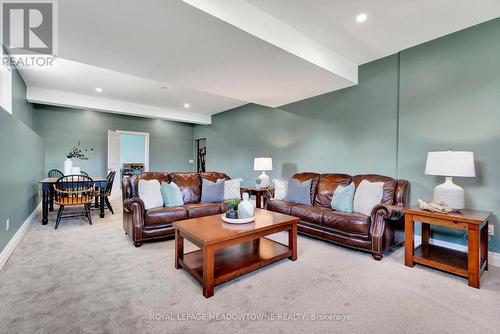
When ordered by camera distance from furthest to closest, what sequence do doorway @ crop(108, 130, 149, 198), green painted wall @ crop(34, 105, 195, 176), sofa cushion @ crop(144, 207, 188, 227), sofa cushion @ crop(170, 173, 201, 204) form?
doorway @ crop(108, 130, 149, 198) → green painted wall @ crop(34, 105, 195, 176) → sofa cushion @ crop(170, 173, 201, 204) → sofa cushion @ crop(144, 207, 188, 227)

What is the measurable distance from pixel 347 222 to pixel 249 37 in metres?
2.41

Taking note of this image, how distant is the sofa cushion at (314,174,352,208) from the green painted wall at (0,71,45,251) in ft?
13.1

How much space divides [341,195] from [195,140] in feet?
21.1

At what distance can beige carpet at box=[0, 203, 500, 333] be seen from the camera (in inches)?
62.0

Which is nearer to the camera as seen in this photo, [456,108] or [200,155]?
[456,108]

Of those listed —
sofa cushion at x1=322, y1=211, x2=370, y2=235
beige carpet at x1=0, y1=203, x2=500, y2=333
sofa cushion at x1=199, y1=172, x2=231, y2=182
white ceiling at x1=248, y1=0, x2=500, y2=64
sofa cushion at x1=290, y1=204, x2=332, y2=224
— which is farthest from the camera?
sofa cushion at x1=199, y1=172, x2=231, y2=182

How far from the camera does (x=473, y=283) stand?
207cm

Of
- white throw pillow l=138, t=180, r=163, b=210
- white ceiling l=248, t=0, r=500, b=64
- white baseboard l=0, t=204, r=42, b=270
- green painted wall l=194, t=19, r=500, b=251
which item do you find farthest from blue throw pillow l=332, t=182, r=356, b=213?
white baseboard l=0, t=204, r=42, b=270

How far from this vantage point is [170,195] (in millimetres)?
3477

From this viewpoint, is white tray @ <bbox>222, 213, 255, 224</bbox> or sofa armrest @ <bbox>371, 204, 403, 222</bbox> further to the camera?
sofa armrest @ <bbox>371, 204, 403, 222</bbox>

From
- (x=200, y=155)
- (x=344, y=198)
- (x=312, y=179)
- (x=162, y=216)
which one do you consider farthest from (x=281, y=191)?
(x=200, y=155)

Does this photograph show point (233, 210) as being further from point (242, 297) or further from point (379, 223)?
point (379, 223)

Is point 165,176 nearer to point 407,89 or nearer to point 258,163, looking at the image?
point 258,163

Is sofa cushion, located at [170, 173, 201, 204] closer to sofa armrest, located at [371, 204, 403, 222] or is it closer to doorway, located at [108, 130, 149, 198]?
sofa armrest, located at [371, 204, 403, 222]
